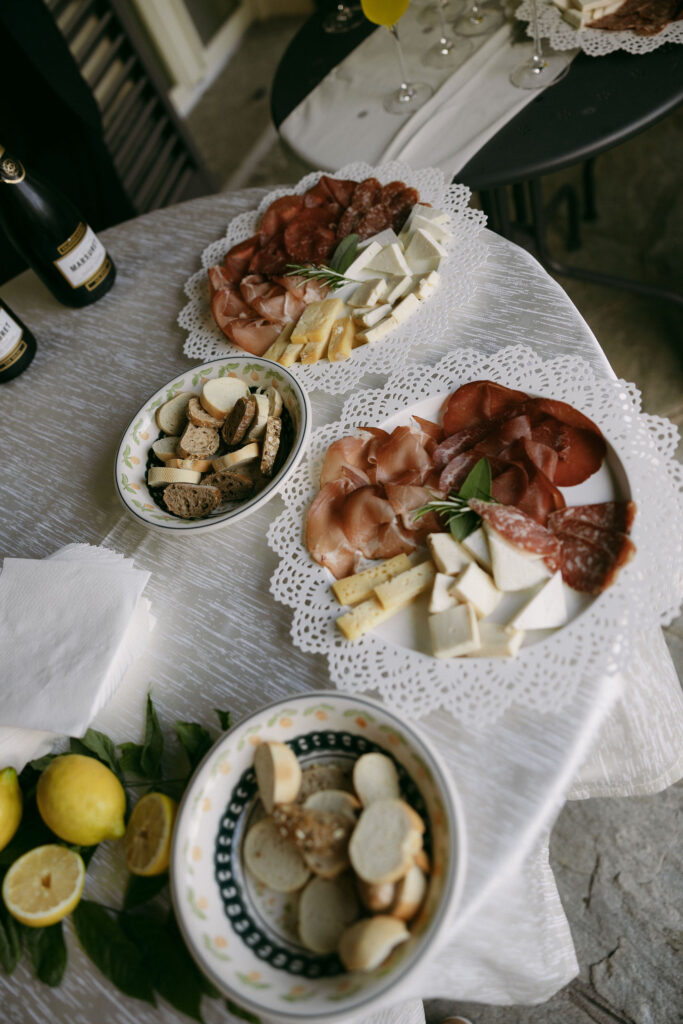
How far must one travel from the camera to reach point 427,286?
3.53 feet

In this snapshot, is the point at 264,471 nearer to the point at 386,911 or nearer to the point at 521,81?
the point at 386,911

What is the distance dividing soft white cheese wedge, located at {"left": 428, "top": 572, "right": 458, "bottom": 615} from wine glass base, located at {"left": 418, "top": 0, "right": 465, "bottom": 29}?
1.47 meters

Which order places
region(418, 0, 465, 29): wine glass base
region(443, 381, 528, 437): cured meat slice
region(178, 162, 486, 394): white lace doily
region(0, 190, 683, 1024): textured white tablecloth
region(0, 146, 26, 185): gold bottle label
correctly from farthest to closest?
region(418, 0, 465, 29): wine glass base → region(0, 146, 26, 185): gold bottle label → region(178, 162, 486, 394): white lace doily → region(443, 381, 528, 437): cured meat slice → region(0, 190, 683, 1024): textured white tablecloth

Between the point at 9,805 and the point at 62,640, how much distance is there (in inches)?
7.4

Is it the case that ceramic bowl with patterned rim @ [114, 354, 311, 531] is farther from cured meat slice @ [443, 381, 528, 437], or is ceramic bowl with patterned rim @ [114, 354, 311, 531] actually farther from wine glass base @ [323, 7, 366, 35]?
wine glass base @ [323, 7, 366, 35]

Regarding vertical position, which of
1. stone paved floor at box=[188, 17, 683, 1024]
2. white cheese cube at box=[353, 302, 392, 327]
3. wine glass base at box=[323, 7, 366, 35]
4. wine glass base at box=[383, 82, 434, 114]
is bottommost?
stone paved floor at box=[188, 17, 683, 1024]

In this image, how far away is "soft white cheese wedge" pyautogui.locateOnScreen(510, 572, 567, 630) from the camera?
71cm

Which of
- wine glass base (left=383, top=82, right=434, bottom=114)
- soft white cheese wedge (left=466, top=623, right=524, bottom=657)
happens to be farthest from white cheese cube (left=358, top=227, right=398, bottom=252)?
soft white cheese wedge (left=466, top=623, right=524, bottom=657)

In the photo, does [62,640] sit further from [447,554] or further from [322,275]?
[322,275]

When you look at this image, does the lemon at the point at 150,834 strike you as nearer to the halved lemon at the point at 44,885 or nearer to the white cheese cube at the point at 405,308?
the halved lemon at the point at 44,885

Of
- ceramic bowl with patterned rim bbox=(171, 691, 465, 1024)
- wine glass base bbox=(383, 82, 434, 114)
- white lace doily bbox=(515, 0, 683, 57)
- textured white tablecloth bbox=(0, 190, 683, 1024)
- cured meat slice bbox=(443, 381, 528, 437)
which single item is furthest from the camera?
wine glass base bbox=(383, 82, 434, 114)

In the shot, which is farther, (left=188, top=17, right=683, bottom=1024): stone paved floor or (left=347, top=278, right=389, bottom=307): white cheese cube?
(left=188, top=17, right=683, bottom=1024): stone paved floor

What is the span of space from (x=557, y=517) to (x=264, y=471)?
Answer: 385 millimetres

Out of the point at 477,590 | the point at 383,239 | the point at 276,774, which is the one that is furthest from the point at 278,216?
the point at 276,774
